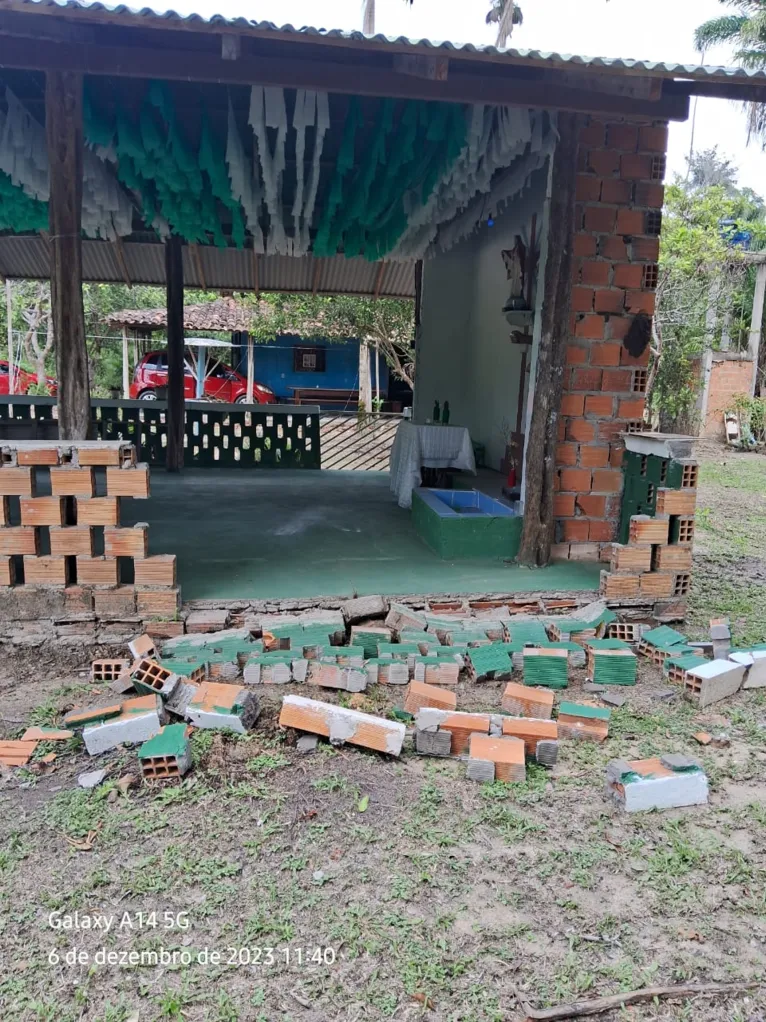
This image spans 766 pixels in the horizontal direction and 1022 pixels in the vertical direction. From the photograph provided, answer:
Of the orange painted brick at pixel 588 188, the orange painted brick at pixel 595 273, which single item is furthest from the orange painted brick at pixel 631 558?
the orange painted brick at pixel 588 188

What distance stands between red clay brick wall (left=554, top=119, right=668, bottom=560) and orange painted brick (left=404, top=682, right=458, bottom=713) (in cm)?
195

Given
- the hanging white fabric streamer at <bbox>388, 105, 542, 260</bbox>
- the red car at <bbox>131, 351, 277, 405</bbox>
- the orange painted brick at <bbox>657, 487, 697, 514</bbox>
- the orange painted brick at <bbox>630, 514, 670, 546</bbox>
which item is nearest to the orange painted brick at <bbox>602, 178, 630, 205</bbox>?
the hanging white fabric streamer at <bbox>388, 105, 542, 260</bbox>

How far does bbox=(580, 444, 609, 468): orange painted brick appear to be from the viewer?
502cm

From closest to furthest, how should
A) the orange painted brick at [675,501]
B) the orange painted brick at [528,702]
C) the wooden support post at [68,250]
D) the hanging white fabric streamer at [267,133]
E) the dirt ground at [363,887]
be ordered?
1. the dirt ground at [363,887]
2. the orange painted brick at [528,702]
3. the wooden support post at [68,250]
4. the orange painted brick at [675,501]
5. the hanging white fabric streamer at [267,133]

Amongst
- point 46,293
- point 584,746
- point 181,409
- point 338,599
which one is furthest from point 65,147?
point 46,293

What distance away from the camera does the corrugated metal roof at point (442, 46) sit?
10.8 feet

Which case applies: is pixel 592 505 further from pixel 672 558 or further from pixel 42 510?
pixel 42 510

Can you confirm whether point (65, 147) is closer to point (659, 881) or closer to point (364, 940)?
point (364, 940)

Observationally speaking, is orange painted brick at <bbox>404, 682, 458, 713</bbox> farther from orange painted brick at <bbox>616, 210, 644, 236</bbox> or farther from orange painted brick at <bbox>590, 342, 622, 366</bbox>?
orange painted brick at <bbox>616, 210, 644, 236</bbox>

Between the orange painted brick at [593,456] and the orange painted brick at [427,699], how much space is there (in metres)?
2.17

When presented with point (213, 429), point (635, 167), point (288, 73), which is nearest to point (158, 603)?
point (288, 73)

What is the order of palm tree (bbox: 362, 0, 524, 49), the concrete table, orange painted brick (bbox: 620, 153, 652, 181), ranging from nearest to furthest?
orange painted brick (bbox: 620, 153, 652, 181) → the concrete table → palm tree (bbox: 362, 0, 524, 49)

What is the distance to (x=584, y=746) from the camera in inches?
Result: 130

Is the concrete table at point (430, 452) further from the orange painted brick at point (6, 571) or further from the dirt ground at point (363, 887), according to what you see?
the dirt ground at point (363, 887)
